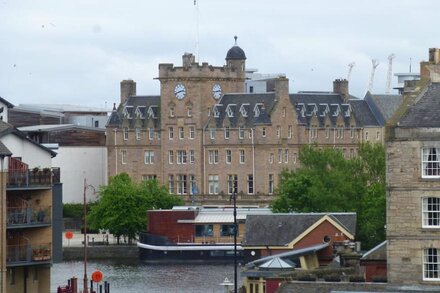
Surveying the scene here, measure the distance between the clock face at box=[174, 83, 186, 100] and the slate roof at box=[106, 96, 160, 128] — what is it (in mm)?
2523

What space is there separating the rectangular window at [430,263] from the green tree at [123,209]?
8705cm

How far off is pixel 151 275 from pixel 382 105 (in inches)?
2692

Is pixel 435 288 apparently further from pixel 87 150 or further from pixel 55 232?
pixel 87 150

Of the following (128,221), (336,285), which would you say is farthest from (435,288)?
(128,221)

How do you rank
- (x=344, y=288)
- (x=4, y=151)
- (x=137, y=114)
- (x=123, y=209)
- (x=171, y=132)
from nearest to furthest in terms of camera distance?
1. (x=344, y=288)
2. (x=4, y=151)
3. (x=123, y=209)
4. (x=171, y=132)
5. (x=137, y=114)

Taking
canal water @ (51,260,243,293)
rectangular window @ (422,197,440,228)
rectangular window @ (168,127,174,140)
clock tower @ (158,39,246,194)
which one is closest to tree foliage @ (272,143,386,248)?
canal water @ (51,260,243,293)

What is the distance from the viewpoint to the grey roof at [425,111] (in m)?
59.4

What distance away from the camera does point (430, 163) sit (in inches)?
2320

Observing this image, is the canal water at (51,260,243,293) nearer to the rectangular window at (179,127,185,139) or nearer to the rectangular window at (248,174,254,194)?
the rectangular window at (248,174,254,194)

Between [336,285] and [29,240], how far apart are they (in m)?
11.4

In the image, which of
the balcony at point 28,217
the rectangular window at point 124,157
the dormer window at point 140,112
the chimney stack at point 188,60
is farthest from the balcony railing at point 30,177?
the dormer window at point 140,112

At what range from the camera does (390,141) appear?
59156 millimetres

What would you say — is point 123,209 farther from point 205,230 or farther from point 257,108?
point 257,108

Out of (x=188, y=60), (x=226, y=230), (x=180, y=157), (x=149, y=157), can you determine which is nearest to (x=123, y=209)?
(x=226, y=230)
